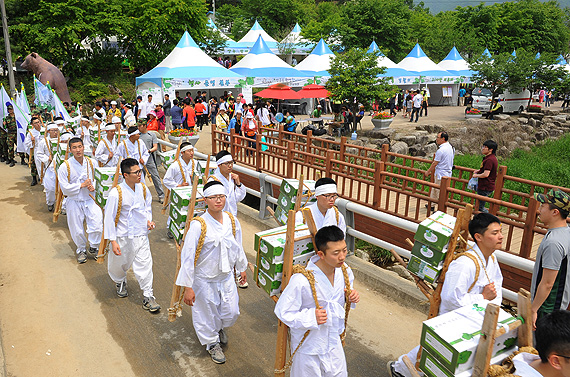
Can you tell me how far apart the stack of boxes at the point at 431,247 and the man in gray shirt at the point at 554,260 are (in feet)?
2.40

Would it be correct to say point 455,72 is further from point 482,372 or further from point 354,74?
point 482,372

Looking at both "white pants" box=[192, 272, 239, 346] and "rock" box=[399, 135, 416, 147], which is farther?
"rock" box=[399, 135, 416, 147]

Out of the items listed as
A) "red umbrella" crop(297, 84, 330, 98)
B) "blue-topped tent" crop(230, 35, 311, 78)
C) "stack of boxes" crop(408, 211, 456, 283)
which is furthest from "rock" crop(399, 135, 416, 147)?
"stack of boxes" crop(408, 211, 456, 283)

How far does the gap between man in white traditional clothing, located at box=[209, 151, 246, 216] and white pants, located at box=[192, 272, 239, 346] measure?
1.60 metres

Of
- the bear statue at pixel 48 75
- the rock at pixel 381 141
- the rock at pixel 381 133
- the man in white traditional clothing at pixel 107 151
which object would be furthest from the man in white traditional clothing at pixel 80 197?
the bear statue at pixel 48 75

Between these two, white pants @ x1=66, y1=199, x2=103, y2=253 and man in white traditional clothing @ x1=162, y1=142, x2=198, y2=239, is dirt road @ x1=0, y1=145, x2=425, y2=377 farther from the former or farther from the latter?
man in white traditional clothing @ x1=162, y1=142, x2=198, y2=239

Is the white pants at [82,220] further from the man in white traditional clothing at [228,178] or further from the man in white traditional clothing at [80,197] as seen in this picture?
the man in white traditional clothing at [228,178]

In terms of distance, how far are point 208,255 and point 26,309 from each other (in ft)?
9.60

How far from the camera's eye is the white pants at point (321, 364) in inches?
132

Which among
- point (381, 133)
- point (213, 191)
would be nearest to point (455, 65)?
point (381, 133)

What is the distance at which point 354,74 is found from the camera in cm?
1778

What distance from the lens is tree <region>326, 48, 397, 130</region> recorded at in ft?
58.0

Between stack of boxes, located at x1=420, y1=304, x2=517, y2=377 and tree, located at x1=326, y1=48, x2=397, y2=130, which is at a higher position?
tree, located at x1=326, y1=48, x2=397, y2=130

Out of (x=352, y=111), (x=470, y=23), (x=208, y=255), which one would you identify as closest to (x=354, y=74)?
(x=352, y=111)
